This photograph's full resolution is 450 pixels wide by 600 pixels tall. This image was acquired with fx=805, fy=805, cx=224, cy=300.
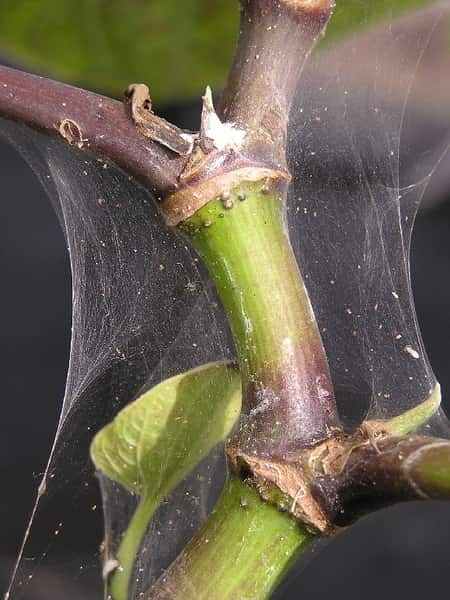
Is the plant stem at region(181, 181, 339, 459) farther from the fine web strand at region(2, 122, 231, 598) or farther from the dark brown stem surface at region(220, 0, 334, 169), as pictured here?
the fine web strand at region(2, 122, 231, 598)

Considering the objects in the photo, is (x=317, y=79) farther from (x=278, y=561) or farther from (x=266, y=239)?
(x=278, y=561)

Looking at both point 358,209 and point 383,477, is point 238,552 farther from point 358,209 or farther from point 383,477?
point 358,209

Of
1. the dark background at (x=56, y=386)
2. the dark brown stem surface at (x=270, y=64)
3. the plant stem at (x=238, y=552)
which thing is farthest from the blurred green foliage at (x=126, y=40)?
the dark background at (x=56, y=386)

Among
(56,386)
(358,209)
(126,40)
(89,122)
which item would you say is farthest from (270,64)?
(56,386)

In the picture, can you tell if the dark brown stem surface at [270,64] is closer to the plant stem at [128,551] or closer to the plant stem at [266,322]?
the plant stem at [266,322]

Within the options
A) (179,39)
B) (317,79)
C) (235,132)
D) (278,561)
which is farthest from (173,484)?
(179,39)
